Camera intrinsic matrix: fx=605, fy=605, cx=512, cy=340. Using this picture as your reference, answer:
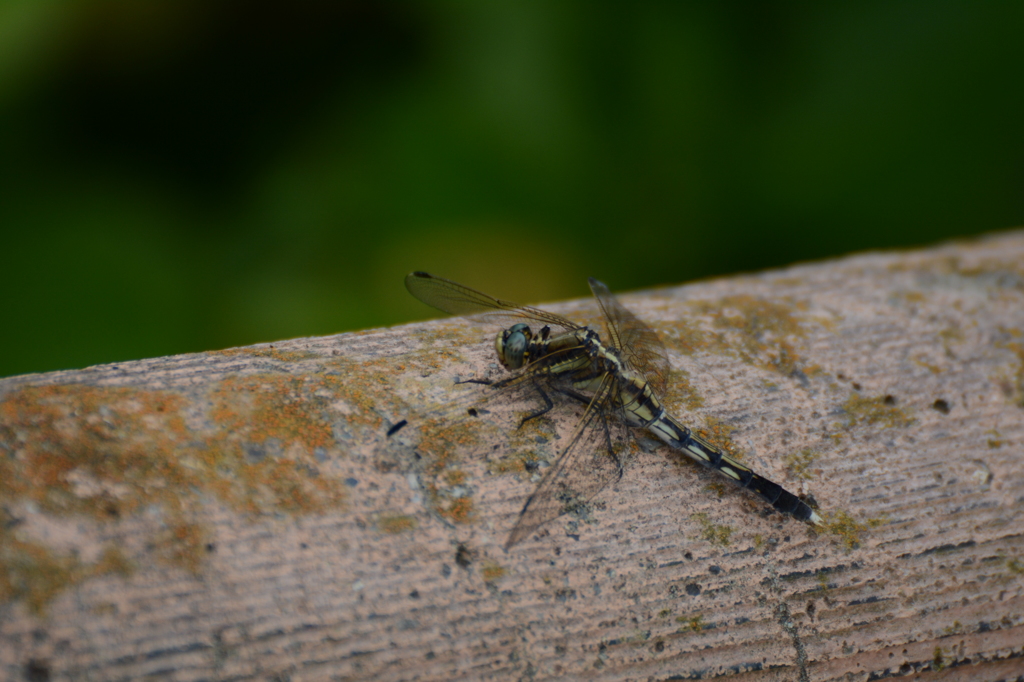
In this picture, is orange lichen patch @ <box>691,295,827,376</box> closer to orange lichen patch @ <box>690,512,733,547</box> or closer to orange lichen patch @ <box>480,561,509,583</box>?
orange lichen patch @ <box>690,512,733,547</box>

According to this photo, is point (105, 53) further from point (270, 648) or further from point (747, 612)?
point (747, 612)

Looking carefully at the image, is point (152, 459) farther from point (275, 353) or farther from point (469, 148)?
point (469, 148)

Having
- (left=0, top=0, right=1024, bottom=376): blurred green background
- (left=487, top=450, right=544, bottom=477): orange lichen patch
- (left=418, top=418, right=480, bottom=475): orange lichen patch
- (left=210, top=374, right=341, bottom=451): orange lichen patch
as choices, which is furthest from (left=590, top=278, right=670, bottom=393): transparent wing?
(left=0, top=0, right=1024, bottom=376): blurred green background

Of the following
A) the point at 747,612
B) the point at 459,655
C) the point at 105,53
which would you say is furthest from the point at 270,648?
the point at 105,53

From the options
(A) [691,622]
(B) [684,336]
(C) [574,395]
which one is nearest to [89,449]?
(C) [574,395]

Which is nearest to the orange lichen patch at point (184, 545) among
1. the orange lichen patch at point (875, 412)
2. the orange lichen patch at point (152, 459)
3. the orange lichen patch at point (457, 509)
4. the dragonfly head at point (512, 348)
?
the orange lichen patch at point (152, 459)
